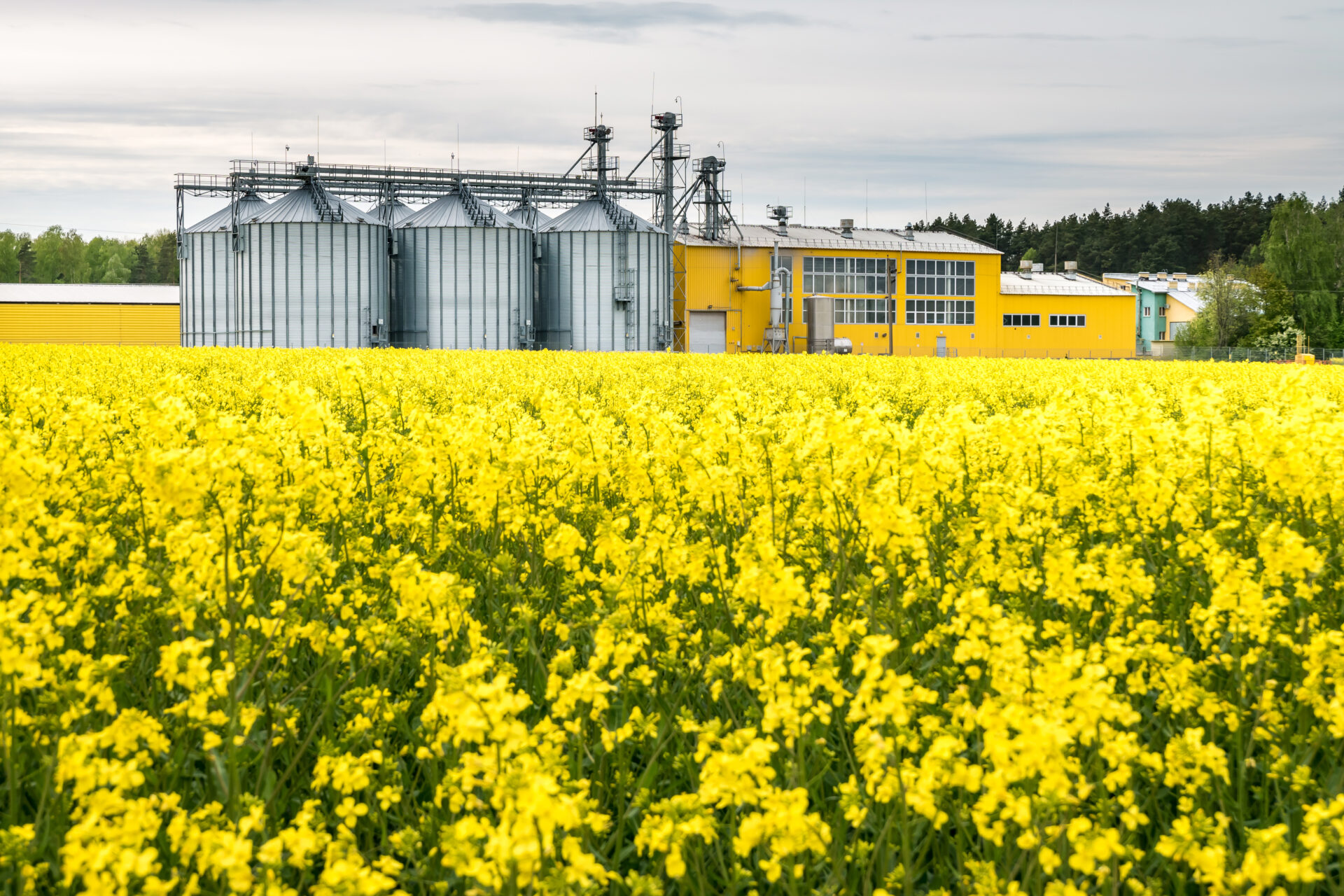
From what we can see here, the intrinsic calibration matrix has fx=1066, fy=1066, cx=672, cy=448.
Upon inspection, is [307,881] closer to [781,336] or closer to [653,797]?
[653,797]

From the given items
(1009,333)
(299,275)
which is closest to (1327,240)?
(1009,333)

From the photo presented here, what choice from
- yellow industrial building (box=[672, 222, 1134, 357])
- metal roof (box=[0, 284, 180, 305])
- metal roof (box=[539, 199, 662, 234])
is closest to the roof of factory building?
yellow industrial building (box=[672, 222, 1134, 357])

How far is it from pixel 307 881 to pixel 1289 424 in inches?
167

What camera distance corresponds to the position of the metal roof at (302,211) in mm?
47969

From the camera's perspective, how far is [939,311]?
65.1 meters

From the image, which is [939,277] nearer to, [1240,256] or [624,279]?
[624,279]

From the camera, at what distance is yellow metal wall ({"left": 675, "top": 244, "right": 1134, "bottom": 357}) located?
198 feet

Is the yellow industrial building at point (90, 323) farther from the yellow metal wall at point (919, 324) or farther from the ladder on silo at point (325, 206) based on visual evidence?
the yellow metal wall at point (919, 324)

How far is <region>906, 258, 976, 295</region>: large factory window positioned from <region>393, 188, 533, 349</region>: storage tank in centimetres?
2633

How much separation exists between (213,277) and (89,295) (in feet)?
119

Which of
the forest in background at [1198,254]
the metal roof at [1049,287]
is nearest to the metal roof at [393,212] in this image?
the metal roof at [1049,287]

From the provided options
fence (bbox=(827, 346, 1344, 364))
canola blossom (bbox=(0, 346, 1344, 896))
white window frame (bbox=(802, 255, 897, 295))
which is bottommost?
canola blossom (bbox=(0, 346, 1344, 896))

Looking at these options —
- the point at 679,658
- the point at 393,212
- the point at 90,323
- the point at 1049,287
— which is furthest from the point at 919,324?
the point at 679,658

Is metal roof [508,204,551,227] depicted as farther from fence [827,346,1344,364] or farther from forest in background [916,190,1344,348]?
forest in background [916,190,1344,348]
